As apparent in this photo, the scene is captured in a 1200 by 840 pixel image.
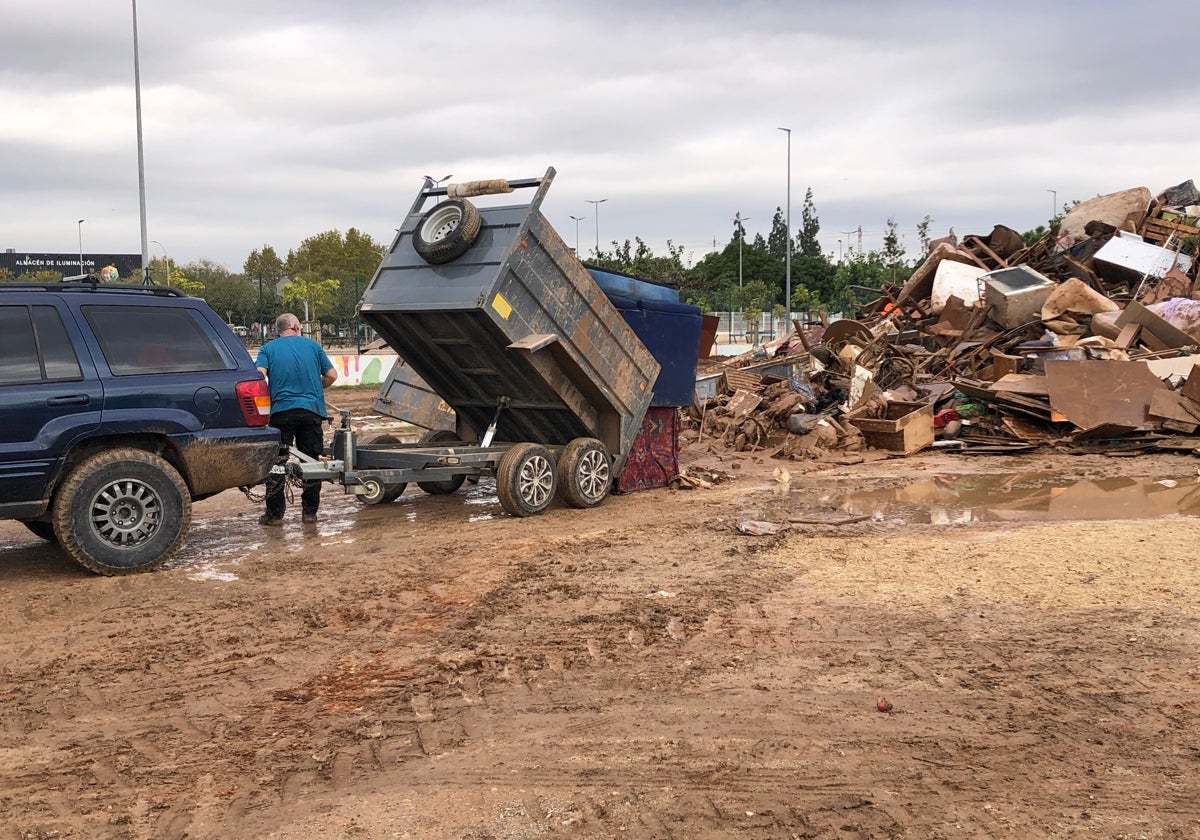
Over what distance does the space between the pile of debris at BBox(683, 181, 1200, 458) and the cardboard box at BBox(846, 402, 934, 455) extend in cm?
2

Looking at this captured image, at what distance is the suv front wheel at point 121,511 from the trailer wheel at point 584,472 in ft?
11.4

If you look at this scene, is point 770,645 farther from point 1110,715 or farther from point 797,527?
point 797,527

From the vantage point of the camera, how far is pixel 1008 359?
14852 mm

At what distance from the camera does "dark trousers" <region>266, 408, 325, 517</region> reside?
894cm

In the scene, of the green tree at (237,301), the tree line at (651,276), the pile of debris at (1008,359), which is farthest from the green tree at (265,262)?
the pile of debris at (1008,359)

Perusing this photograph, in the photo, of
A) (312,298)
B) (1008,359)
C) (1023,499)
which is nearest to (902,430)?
(1008,359)

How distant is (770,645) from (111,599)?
420 centimetres

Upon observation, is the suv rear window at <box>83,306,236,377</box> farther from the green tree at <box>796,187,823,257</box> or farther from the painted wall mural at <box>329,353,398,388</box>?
the green tree at <box>796,187,823,257</box>

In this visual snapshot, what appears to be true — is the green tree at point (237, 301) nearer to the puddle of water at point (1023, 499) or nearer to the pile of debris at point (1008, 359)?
the pile of debris at point (1008, 359)

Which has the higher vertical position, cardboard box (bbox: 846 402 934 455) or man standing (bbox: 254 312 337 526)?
man standing (bbox: 254 312 337 526)

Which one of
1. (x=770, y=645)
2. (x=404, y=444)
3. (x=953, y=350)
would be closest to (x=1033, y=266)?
(x=953, y=350)

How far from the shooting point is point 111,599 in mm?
6500

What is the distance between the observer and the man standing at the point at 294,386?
8906 mm

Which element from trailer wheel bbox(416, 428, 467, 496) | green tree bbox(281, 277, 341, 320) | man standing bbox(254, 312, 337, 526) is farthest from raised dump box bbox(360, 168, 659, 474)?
green tree bbox(281, 277, 341, 320)
